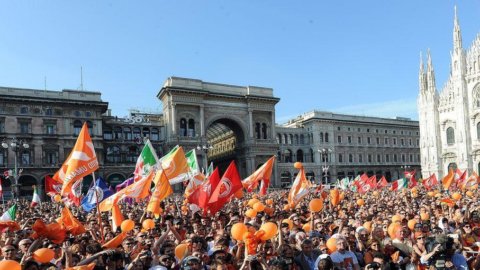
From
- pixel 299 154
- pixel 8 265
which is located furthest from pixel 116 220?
pixel 299 154

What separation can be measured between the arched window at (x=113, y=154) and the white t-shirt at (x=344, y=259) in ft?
167

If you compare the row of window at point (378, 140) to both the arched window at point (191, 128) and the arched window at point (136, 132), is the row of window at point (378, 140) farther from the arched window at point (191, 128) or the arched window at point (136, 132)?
the arched window at point (136, 132)

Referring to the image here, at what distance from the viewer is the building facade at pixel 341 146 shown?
73625 mm

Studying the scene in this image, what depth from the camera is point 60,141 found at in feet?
163

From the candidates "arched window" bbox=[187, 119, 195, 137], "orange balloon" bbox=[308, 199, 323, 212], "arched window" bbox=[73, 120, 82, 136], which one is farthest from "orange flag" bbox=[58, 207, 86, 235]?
"arched window" bbox=[187, 119, 195, 137]

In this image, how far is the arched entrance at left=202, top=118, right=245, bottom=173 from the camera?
62469mm

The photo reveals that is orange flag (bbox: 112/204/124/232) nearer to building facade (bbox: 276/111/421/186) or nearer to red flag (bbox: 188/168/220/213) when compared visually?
red flag (bbox: 188/168/220/213)

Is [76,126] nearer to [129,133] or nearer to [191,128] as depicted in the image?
[129,133]

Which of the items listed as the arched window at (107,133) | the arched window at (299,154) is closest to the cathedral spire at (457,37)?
the arched window at (299,154)

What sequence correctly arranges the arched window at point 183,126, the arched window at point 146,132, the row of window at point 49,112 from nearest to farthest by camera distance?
the row of window at point 49,112, the arched window at point 146,132, the arched window at point 183,126

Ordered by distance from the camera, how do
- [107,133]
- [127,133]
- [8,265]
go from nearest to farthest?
[8,265] → [107,133] → [127,133]

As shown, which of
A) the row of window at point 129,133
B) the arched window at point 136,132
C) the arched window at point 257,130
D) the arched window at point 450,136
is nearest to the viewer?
the row of window at point 129,133

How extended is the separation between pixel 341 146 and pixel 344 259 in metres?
72.4

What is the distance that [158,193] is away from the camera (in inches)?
467
